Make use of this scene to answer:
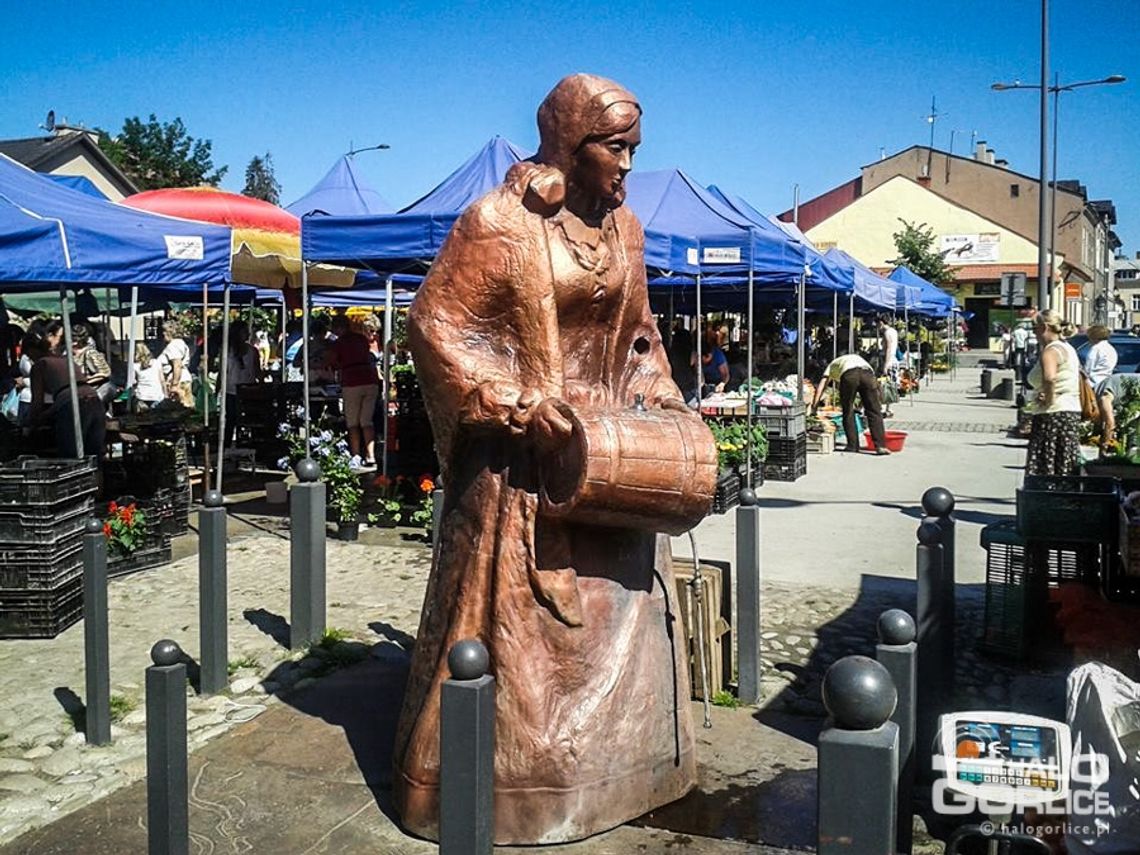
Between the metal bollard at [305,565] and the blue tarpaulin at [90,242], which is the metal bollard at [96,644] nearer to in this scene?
the metal bollard at [305,565]

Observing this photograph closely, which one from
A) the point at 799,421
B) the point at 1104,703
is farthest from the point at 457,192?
the point at 1104,703

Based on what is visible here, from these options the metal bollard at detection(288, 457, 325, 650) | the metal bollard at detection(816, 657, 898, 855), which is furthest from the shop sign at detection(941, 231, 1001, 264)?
the metal bollard at detection(816, 657, 898, 855)

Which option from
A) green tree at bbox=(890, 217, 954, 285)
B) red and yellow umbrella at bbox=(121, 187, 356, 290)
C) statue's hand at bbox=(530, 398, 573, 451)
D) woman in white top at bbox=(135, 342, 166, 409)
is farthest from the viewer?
green tree at bbox=(890, 217, 954, 285)

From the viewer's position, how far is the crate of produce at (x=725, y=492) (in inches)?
424

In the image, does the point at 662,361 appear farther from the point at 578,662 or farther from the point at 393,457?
the point at 393,457

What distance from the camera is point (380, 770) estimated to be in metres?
4.35

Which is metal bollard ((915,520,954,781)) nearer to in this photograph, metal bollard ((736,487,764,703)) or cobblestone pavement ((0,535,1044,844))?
cobblestone pavement ((0,535,1044,844))

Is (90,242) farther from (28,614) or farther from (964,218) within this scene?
(964,218)

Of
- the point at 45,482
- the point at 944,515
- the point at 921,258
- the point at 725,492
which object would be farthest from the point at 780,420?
the point at 921,258

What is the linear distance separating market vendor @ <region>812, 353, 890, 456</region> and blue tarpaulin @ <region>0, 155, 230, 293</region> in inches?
344

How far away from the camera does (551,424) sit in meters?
3.42

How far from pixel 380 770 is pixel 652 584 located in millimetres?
1361

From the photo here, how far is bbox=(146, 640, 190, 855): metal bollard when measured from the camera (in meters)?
3.29

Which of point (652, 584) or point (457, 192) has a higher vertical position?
point (457, 192)
